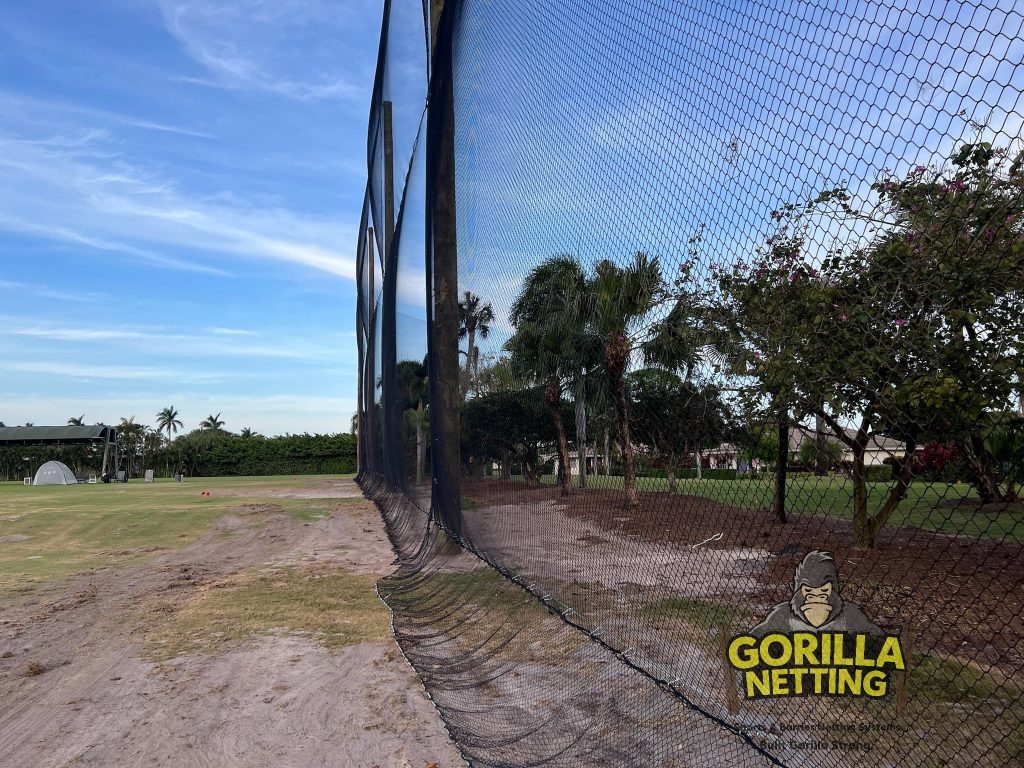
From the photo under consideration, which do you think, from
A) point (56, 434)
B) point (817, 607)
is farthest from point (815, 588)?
point (56, 434)

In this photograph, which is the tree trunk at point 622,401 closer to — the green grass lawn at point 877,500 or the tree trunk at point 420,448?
the green grass lawn at point 877,500

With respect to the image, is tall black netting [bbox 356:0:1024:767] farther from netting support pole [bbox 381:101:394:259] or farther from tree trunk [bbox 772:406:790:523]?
netting support pole [bbox 381:101:394:259]

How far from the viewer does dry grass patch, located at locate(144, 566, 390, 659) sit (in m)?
4.72

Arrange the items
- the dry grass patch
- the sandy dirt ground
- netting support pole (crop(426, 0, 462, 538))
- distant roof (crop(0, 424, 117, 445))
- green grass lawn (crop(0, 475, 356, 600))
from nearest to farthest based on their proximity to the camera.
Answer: the sandy dirt ground → the dry grass patch → netting support pole (crop(426, 0, 462, 538)) → green grass lawn (crop(0, 475, 356, 600)) → distant roof (crop(0, 424, 117, 445))

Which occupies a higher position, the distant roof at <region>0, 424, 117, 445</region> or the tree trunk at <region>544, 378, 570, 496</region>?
the distant roof at <region>0, 424, 117, 445</region>

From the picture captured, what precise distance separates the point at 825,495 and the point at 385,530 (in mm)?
9729

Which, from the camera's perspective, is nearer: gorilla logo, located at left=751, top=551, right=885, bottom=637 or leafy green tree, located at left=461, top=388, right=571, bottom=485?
gorilla logo, located at left=751, top=551, right=885, bottom=637

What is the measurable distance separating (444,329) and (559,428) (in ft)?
9.97

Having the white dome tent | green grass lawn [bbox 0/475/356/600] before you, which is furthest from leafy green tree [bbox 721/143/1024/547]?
the white dome tent

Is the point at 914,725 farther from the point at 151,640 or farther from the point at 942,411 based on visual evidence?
the point at 151,640

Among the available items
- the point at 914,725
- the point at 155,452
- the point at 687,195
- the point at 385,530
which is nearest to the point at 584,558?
the point at 914,725

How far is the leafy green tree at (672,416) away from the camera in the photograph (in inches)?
90.2

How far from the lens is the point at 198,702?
3500mm

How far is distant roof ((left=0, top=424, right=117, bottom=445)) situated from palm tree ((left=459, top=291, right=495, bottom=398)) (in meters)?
33.6
